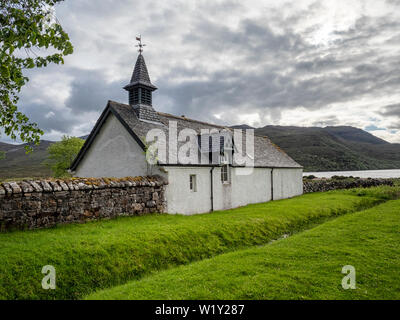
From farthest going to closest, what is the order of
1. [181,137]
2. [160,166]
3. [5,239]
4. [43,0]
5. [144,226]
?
[181,137], [160,166], [144,226], [5,239], [43,0]

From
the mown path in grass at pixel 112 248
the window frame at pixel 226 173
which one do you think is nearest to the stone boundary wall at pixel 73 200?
the mown path in grass at pixel 112 248

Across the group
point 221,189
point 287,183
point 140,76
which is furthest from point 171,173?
point 287,183

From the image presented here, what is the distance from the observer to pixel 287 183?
93.9 ft

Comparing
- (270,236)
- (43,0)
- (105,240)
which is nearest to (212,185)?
(270,236)

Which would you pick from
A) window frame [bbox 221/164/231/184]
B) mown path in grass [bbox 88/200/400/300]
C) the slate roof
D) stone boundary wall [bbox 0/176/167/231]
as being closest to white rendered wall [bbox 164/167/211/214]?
stone boundary wall [bbox 0/176/167/231]

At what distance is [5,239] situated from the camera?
8.69 meters

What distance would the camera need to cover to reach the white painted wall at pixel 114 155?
16469mm

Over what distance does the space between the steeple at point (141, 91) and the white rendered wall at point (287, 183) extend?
13.9 metres

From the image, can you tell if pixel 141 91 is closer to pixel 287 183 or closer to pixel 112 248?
pixel 112 248

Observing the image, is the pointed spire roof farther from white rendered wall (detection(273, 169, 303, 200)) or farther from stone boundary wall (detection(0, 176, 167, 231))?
white rendered wall (detection(273, 169, 303, 200))

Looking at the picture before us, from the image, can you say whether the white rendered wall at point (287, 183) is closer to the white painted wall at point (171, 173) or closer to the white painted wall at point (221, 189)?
the white painted wall at point (221, 189)

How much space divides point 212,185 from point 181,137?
4.54 m

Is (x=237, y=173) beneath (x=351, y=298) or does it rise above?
above
